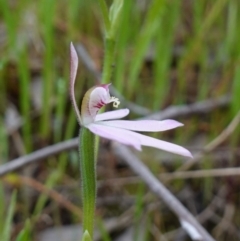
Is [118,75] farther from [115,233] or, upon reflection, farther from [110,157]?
[115,233]

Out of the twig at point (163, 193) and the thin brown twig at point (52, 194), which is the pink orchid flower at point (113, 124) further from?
the thin brown twig at point (52, 194)

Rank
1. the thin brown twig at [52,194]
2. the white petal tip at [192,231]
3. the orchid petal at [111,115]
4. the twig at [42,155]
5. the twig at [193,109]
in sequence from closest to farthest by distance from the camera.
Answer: the orchid petal at [111,115] < the white petal tip at [192,231] < the twig at [42,155] < the thin brown twig at [52,194] < the twig at [193,109]

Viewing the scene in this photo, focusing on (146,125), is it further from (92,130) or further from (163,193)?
(163,193)

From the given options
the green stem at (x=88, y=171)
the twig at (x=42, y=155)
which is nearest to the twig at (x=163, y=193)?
the twig at (x=42, y=155)

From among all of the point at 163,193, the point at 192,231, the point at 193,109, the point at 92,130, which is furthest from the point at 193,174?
the point at 92,130

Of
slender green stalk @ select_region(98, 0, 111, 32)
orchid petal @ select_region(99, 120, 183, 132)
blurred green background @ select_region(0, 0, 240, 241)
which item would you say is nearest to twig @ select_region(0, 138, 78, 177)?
blurred green background @ select_region(0, 0, 240, 241)

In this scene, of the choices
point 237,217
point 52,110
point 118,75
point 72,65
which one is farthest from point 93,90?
point 52,110

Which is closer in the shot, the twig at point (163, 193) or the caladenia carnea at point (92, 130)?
the caladenia carnea at point (92, 130)
